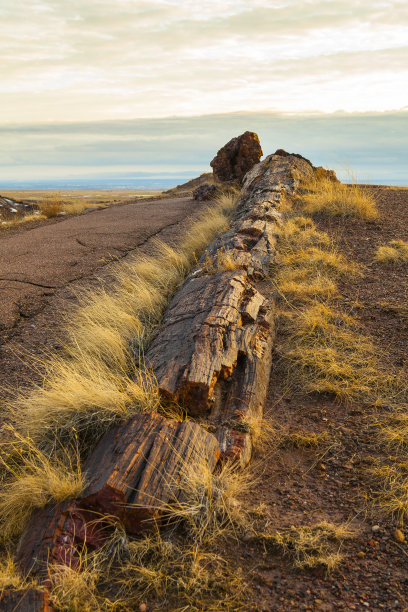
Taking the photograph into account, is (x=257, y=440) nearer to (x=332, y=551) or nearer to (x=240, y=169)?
(x=332, y=551)

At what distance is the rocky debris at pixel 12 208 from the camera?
51.0ft

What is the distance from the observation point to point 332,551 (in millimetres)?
2354

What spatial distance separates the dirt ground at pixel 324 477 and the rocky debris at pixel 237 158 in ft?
32.0

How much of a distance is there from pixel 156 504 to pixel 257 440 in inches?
38.4

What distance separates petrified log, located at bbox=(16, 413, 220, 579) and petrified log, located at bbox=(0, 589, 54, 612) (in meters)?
0.15

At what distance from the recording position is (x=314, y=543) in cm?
238

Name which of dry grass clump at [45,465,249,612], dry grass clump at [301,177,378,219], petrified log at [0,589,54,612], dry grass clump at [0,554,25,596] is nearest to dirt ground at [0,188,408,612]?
dry grass clump at [45,465,249,612]

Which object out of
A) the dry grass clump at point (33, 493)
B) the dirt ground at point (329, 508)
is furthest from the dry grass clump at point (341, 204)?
the dry grass clump at point (33, 493)

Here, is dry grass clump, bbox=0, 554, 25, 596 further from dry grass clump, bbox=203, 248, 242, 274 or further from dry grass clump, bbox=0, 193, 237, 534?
dry grass clump, bbox=203, 248, 242, 274

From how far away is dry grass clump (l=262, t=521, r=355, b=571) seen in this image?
7.45ft

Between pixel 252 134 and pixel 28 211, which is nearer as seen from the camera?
pixel 252 134

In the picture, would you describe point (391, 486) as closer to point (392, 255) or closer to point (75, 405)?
point (75, 405)

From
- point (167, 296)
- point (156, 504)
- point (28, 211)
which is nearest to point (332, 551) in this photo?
point (156, 504)

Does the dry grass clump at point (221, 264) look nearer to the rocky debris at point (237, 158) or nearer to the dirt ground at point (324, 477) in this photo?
the dirt ground at point (324, 477)
